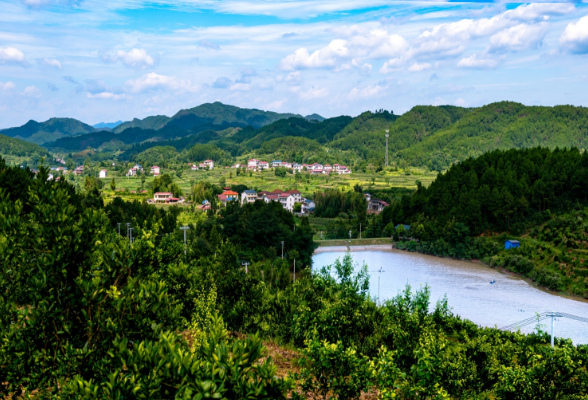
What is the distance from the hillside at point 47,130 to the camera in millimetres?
168750

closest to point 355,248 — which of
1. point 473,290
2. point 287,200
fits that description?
point 473,290

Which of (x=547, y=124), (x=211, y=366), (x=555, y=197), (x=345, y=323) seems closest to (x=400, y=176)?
(x=555, y=197)

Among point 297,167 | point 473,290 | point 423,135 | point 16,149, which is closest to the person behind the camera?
point 473,290

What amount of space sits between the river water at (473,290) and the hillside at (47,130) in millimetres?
163190

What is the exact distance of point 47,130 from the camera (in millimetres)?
181625

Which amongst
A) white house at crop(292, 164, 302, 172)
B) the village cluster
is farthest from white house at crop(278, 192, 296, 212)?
white house at crop(292, 164, 302, 172)

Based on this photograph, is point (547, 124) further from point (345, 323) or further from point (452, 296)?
point (345, 323)

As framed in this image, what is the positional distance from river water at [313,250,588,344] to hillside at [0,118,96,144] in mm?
163190

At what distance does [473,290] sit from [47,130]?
193 meters

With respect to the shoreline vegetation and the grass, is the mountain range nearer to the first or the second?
the grass

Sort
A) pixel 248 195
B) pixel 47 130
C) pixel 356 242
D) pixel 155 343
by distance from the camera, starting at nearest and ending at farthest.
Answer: pixel 155 343
pixel 356 242
pixel 248 195
pixel 47 130

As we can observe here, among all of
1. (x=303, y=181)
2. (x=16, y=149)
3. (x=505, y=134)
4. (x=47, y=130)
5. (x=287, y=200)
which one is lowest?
(x=287, y=200)

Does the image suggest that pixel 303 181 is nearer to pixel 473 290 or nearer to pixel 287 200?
pixel 287 200

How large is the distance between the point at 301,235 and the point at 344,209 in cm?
1385
